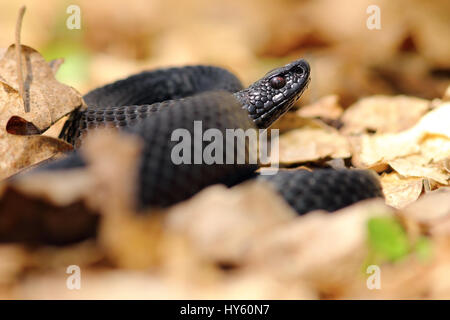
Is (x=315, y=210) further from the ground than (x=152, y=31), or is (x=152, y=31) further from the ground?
(x=152, y=31)

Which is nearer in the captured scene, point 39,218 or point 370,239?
point 370,239

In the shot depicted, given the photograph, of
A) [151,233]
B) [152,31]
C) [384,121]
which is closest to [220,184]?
[151,233]

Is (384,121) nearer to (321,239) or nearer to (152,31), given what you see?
(321,239)

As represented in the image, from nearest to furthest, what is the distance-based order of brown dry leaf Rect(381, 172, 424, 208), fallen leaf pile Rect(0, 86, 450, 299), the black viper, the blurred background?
fallen leaf pile Rect(0, 86, 450, 299) < the black viper < brown dry leaf Rect(381, 172, 424, 208) < the blurred background

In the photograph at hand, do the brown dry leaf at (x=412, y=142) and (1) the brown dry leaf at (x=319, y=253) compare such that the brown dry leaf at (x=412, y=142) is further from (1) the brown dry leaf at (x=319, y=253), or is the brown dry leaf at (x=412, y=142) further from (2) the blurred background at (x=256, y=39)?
(1) the brown dry leaf at (x=319, y=253)

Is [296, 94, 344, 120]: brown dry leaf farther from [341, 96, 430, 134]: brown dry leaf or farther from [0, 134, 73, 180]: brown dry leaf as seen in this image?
[0, 134, 73, 180]: brown dry leaf

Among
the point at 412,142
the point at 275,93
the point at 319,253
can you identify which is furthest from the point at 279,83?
the point at 319,253

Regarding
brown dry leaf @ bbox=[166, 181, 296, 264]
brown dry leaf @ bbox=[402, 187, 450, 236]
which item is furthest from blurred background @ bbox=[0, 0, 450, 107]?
brown dry leaf @ bbox=[166, 181, 296, 264]
